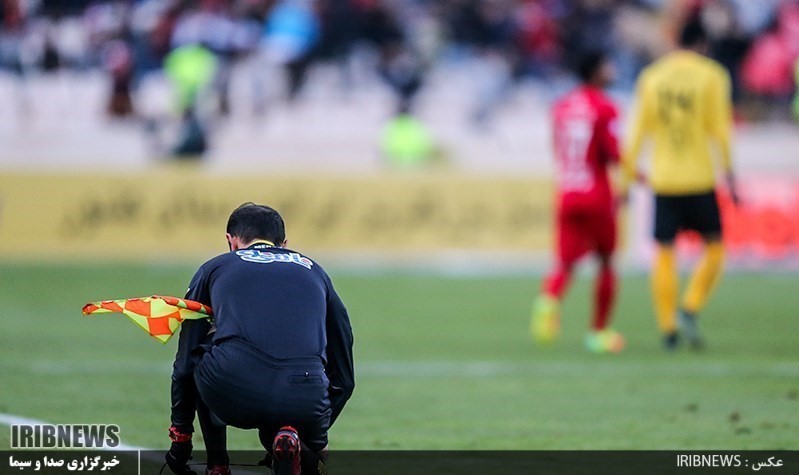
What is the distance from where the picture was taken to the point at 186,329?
6348 millimetres

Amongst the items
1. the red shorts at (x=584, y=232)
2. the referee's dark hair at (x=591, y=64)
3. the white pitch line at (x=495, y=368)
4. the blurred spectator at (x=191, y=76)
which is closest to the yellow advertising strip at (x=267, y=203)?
the blurred spectator at (x=191, y=76)

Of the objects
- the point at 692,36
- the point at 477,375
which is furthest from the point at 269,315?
the point at 692,36

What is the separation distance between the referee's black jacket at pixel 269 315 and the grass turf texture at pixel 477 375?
1.69 meters

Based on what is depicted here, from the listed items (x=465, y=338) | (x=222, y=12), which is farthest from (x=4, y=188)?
(x=465, y=338)

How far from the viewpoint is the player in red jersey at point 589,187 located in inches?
507

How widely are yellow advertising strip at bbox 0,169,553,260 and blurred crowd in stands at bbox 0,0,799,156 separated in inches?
145

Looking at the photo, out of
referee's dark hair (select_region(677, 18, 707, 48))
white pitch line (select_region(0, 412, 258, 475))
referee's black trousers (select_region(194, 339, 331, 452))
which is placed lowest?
white pitch line (select_region(0, 412, 258, 475))

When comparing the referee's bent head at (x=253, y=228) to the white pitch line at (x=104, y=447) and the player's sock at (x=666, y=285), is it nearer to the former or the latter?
the white pitch line at (x=104, y=447)

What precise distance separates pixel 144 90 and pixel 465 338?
1343 centimetres

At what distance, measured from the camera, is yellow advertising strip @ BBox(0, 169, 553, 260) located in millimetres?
22016

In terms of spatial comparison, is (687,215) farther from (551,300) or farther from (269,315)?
(269,315)

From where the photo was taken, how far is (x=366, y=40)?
88.4 ft

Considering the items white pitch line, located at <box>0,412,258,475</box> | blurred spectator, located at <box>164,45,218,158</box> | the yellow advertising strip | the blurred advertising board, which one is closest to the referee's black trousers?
white pitch line, located at <box>0,412,258,475</box>

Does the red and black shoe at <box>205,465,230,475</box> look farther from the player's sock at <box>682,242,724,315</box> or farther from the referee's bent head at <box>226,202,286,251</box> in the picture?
the player's sock at <box>682,242,724,315</box>
